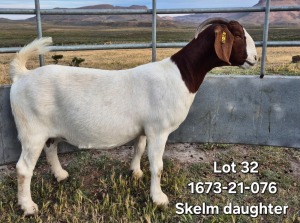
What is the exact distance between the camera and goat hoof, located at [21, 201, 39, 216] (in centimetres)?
353

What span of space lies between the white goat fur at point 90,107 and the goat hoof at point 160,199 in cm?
1

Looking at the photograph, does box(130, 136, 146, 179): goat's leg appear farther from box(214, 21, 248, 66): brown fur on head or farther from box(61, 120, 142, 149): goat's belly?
box(214, 21, 248, 66): brown fur on head

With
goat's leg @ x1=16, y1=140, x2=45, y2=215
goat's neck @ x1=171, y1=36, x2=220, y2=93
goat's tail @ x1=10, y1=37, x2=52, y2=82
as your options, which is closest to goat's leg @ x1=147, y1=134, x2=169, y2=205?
goat's neck @ x1=171, y1=36, x2=220, y2=93

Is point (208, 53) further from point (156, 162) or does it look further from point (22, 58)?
point (22, 58)

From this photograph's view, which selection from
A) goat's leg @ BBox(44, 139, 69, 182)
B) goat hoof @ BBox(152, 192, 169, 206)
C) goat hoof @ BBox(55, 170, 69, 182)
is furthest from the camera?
goat hoof @ BBox(55, 170, 69, 182)

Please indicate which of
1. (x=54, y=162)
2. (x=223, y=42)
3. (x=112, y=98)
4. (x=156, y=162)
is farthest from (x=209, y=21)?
(x=54, y=162)

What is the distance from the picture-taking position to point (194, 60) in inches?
143

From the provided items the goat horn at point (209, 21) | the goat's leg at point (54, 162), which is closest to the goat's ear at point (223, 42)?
the goat horn at point (209, 21)

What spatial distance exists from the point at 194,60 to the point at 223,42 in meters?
0.35

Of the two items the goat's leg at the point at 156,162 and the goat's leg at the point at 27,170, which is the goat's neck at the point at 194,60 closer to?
the goat's leg at the point at 156,162

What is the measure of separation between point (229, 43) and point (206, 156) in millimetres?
1909

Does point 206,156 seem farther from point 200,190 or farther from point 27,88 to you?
point 27,88

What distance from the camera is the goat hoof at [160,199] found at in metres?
3.66

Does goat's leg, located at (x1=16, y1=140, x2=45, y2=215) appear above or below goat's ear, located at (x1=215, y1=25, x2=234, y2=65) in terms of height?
below
